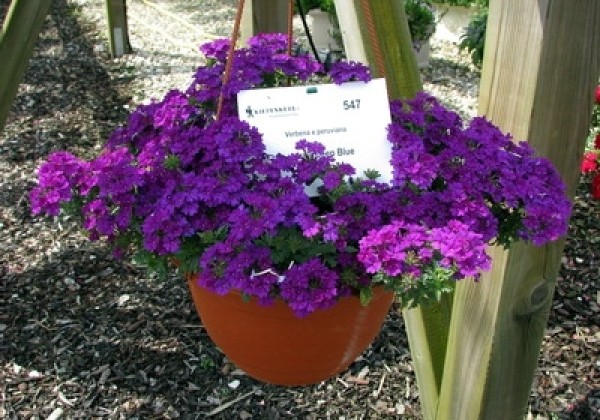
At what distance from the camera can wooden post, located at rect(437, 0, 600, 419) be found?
1.20 meters

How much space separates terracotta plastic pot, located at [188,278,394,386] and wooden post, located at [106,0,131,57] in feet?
14.2

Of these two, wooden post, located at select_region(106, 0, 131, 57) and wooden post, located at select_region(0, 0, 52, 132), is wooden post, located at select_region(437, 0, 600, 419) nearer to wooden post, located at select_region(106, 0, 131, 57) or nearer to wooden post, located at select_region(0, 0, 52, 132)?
wooden post, located at select_region(0, 0, 52, 132)

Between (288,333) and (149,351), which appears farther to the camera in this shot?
(149,351)

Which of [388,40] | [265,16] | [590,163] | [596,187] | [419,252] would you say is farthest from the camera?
[590,163]

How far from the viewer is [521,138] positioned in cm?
127

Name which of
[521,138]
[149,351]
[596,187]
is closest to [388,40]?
[521,138]

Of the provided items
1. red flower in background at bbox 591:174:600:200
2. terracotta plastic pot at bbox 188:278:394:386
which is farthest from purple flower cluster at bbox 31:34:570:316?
red flower in background at bbox 591:174:600:200

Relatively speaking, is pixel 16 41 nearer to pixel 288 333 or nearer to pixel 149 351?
pixel 149 351

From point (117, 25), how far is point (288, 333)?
4.50m

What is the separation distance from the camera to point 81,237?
3.04 m

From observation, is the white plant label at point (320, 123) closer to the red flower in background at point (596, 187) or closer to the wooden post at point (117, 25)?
the red flower in background at point (596, 187)

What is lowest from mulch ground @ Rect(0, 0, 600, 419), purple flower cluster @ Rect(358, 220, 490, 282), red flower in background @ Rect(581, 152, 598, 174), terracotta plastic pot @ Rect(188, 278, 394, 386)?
mulch ground @ Rect(0, 0, 600, 419)

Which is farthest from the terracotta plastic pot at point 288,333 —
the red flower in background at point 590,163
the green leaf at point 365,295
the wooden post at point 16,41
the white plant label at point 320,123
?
the red flower in background at point 590,163

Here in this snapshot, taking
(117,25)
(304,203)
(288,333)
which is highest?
(304,203)
